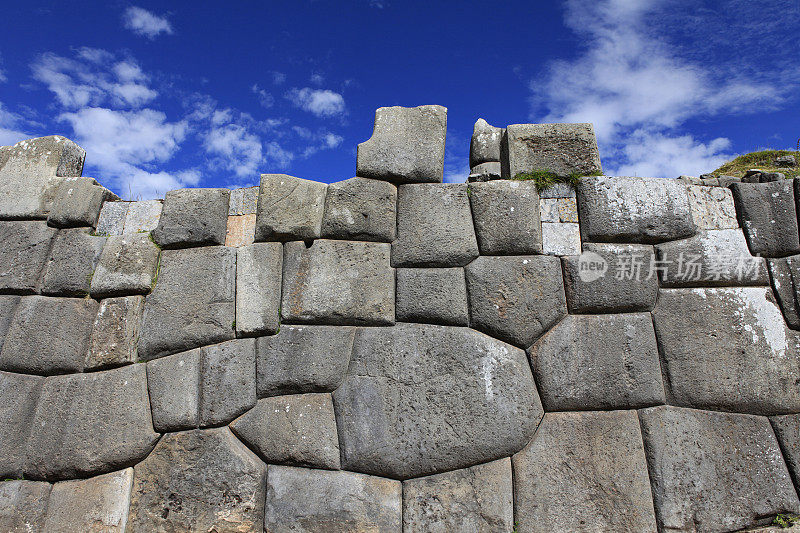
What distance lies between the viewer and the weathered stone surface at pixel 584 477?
2.84 meters

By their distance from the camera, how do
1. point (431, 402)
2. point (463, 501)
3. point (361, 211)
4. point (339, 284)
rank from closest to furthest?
point (463, 501)
point (431, 402)
point (339, 284)
point (361, 211)

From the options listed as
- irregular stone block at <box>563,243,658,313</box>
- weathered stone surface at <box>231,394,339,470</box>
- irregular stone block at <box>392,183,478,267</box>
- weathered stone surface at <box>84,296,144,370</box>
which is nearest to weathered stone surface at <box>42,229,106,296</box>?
weathered stone surface at <box>84,296,144,370</box>

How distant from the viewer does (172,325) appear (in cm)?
331

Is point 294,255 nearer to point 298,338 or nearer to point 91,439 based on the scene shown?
point 298,338

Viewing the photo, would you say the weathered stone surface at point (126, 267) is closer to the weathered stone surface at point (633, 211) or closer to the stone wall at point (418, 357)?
the stone wall at point (418, 357)

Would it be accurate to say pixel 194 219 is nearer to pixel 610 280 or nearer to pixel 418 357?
pixel 418 357

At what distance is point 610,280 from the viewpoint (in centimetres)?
315

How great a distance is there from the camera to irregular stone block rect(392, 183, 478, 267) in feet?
10.4

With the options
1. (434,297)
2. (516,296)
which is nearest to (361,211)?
(434,297)

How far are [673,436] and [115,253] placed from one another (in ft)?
14.0

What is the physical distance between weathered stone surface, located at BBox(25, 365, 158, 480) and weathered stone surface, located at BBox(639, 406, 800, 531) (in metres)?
3.45

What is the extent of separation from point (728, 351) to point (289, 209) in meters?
3.25

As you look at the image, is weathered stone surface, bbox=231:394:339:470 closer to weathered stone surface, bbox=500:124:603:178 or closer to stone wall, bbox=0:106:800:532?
stone wall, bbox=0:106:800:532

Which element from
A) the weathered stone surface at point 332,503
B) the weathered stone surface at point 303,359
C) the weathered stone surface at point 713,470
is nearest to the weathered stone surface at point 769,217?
the weathered stone surface at point 713,470
